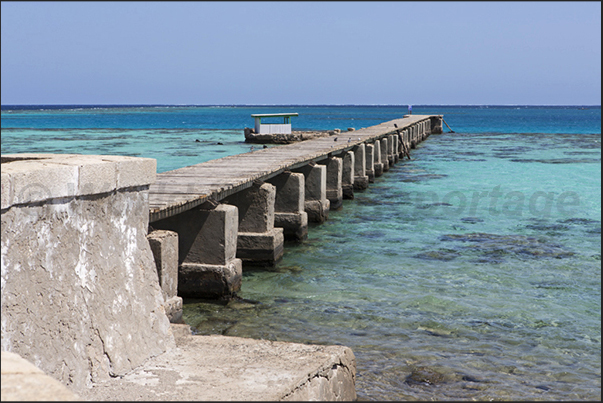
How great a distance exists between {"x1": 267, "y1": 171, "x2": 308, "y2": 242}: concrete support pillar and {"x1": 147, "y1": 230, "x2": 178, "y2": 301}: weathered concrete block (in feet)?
14.8

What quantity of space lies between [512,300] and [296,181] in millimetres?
3932

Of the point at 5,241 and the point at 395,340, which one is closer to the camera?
the point at 5,241

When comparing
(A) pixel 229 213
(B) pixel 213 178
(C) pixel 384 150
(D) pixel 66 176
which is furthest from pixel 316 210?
(C) pixel 384 150

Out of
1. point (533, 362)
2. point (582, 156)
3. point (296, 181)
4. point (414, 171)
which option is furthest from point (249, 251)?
point (582, 156)

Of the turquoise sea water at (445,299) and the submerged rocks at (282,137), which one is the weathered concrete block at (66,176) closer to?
the turquoise sea water at (445,299)

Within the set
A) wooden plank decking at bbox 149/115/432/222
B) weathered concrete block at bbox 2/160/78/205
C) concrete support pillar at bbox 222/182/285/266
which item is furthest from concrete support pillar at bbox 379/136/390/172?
weathered concrete block at bbox 2/160/78/205

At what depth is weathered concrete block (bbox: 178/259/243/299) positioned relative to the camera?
716cm

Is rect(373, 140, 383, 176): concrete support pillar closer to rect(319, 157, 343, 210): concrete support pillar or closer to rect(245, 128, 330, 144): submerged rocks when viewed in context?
rect(319, 157, 343, 210): concrete support pillar

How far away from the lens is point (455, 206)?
1485 centimetres

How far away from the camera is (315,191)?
39.2 ft

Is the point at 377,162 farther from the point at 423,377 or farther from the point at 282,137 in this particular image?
the point at 423,377

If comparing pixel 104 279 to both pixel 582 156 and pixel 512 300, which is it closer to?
pixel 512 300

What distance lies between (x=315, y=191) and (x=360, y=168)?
18.9 feet

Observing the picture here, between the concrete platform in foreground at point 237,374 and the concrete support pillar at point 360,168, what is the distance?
1322cm
